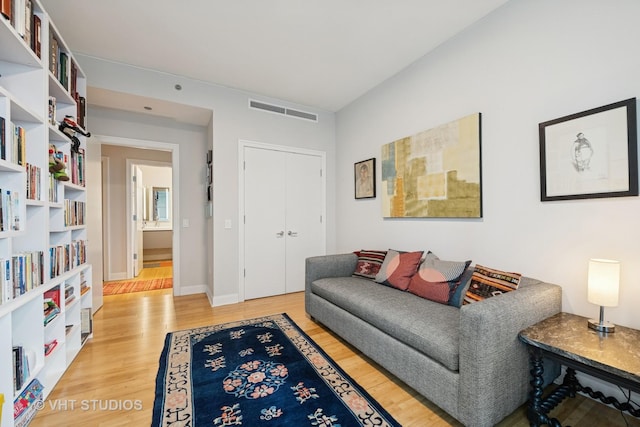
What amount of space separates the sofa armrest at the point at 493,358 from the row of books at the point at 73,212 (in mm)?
2877

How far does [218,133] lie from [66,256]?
2.00m

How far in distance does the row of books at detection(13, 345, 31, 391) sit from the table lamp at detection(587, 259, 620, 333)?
305 centimetres

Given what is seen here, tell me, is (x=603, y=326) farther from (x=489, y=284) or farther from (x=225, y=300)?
(x=225, y=300)

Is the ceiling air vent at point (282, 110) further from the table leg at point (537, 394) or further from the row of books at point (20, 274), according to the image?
the table leg at point (537, 394)

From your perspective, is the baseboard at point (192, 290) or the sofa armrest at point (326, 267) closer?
the sofa armrest at point (326, 267)

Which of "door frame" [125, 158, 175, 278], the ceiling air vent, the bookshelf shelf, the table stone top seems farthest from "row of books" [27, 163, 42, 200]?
the table stone top

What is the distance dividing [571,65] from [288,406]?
2.71m

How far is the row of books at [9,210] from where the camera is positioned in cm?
132

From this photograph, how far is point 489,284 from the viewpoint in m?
1.84

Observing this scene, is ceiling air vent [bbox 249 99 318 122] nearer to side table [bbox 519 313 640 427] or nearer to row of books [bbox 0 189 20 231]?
row of books [bbox 0 189 20 231]

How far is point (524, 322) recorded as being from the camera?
1442mm

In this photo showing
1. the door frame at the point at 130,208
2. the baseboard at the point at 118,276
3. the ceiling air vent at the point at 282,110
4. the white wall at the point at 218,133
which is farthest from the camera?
the baseboard at the point at 118,276

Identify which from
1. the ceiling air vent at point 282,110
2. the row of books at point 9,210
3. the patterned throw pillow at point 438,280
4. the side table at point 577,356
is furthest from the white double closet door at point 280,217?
the side table at point 577,356

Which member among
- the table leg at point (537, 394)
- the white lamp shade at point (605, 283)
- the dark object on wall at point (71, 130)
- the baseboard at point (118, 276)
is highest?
the dark object on wall at point (71, 130)
